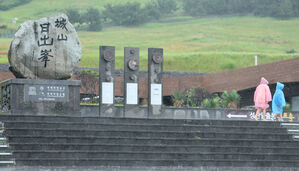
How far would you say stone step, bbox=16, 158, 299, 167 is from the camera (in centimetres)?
1250

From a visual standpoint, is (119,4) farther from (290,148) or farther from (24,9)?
(290,148)

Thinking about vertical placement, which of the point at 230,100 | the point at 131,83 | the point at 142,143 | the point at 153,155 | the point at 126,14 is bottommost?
the point at 153,155

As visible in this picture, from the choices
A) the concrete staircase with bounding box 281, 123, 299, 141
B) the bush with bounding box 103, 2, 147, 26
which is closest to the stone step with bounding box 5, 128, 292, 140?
the concrete staircase with bounding box 281, 123, 299, 141

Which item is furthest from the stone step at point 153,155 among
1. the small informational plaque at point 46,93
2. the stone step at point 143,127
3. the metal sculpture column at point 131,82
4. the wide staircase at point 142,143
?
the metal sculpture column at point 131,82

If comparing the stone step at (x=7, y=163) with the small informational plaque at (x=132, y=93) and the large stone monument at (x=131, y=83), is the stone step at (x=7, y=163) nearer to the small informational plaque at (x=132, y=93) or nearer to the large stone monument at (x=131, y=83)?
the large stone monument at (x=131, y=83)

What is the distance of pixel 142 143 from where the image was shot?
1413 cm

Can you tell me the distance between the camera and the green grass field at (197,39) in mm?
44531

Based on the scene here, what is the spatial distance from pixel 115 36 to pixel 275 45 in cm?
2035

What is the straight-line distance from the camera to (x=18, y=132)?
13.4 metres

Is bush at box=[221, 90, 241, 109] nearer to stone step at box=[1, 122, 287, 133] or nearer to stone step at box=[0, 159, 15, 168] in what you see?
stone step at box=[1, 122, 287, 133]

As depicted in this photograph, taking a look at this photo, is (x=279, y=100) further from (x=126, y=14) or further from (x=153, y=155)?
(x=126, y=14)

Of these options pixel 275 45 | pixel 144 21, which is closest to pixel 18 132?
pixel 275 45

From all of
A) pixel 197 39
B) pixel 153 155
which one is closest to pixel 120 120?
pixel 153 155

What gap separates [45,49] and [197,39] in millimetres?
49953
